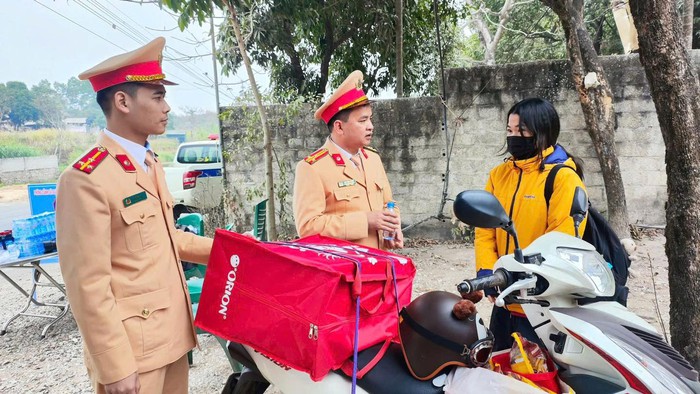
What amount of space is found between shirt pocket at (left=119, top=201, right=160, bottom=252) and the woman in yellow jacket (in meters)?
1.26

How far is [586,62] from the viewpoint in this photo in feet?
14.9

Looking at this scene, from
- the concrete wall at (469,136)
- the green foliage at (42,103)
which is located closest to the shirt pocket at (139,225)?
the concrete wall at (469,136)

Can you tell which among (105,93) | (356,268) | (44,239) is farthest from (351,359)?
(44,239)

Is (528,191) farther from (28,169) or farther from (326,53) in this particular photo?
(28,169)

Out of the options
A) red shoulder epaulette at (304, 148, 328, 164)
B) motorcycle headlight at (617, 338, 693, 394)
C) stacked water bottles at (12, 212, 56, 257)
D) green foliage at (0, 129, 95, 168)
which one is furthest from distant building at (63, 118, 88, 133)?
motorcycle headlight at (617, 338, 693, 394)

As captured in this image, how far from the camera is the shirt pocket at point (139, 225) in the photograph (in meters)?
1.33

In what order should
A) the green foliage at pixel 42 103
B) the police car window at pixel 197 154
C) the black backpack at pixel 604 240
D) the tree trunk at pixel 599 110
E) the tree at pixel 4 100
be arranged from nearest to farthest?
1. the black backpack at pixel 604 240
2. the tree trunk at pixel 599 110
3. the police car window at pixel 197 154
4. the tree at pixel 4 100
5. the green foliage at pixel 42 103

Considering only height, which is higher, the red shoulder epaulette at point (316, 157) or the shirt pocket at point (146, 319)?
the red shoulder epaulette at point (316, 157)

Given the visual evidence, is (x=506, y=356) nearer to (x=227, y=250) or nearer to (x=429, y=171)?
(x=227, y=250)

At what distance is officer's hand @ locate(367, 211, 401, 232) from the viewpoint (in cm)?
203

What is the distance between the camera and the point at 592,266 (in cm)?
120

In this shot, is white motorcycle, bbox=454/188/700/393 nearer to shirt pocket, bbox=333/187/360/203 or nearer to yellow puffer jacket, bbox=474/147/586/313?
yellow puffer jacket, bbox=474/147/586/313

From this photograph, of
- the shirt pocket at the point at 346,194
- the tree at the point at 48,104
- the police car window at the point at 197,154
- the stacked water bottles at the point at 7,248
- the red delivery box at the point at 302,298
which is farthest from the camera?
the tree at the point at 48,104

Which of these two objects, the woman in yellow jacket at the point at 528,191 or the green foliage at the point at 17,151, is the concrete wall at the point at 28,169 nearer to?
the green foliage at the point at 17,151
